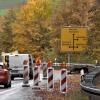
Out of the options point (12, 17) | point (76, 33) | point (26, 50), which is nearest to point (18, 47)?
point (26, 50)

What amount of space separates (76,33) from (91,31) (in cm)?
1170

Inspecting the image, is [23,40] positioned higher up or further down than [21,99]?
higher up

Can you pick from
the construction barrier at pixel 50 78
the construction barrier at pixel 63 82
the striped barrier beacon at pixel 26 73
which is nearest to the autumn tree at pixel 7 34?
the striped barrier beacon at pixel 26 73

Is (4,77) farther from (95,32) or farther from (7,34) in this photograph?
(7,34)

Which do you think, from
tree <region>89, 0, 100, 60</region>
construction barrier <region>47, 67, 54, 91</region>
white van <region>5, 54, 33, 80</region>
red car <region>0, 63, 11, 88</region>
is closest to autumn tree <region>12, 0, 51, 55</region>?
white van <region>5, 54, 33, 80</region>

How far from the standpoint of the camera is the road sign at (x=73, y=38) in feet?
84.6

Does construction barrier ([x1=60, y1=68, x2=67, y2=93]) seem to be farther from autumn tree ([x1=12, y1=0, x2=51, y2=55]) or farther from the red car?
autumn tree ([x1=12, y1=0, x2=51, y2=55])

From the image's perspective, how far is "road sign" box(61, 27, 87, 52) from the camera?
84.6 feet

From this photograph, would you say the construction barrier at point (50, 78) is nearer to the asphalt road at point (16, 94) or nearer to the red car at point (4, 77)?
the asphalt road at point (16, 94)

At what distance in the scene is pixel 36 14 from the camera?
87312 mm

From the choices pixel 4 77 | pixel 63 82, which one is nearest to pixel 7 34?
pixel 4 77

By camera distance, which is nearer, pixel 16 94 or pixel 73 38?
pixel 16 94

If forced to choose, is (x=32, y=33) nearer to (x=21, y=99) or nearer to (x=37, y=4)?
(x=37, y=4)

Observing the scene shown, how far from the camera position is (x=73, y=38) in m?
26.0
